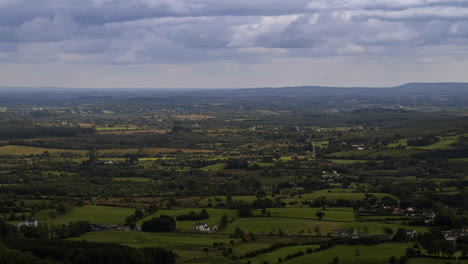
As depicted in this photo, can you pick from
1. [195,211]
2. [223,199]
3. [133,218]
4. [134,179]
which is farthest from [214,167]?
[133,218]

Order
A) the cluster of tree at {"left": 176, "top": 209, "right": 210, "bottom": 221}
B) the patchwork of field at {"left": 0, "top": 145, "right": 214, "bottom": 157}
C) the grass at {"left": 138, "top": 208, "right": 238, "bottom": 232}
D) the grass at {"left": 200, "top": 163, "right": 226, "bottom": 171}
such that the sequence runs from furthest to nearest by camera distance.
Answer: the patchwork of field at {"left": 0, "top": 145, "right": 214, "bottom": 157}, the grass at {"left": 200, "top": 163, "right": 226, "bottom": 171}, the cluster of tree at {"left": 176, "top": 209, "right": 210, "bottom": 221}, the grass at {"left": 138, "top": 208, "right": 238, "bottom": 232}

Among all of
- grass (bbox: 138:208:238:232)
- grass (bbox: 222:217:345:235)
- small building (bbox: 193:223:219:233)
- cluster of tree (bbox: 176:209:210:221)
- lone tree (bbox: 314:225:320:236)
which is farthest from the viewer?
cluster of tree (bbox: 176:209:210:221)

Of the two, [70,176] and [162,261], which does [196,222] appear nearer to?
[162,261]

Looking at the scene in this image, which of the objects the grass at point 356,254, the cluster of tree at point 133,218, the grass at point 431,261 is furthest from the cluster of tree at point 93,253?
the grass at point 431,261

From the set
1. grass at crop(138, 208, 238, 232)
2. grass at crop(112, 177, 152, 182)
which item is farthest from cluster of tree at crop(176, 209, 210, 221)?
grass at crop(112, 177, 152, 182)

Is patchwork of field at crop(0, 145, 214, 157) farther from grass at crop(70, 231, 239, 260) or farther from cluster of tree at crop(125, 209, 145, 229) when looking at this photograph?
grass at crop(70, 231, 239, 260)

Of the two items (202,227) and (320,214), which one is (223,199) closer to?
(202,227)
